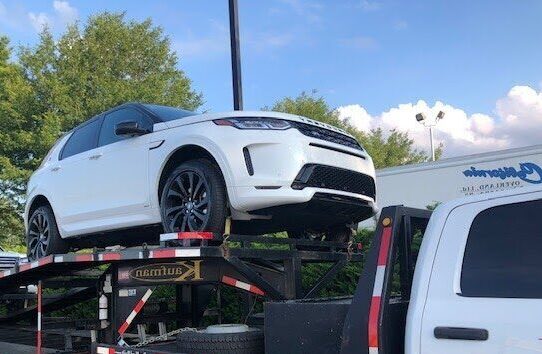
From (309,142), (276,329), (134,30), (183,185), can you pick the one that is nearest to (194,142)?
(183,185)

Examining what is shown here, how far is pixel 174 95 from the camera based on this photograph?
75.0 feet

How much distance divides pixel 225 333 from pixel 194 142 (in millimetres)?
1628

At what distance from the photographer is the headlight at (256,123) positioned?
15.6 ft

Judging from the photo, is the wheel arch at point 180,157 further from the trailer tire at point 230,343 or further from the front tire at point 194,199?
the trailer tire at point 230,343

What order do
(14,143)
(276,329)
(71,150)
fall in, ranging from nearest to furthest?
(276,329)
(71,150)
(14,143)

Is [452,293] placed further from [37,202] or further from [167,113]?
[37,202]

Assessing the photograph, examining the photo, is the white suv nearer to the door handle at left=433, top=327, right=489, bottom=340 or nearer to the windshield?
the windshield

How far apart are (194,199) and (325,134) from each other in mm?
1169

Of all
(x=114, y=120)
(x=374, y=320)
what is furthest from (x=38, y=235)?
(x=374, y=320)

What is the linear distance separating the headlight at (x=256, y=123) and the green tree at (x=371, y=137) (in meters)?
28.0

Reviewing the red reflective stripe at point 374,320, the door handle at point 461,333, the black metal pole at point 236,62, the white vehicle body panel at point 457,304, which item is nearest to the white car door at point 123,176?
the red reflective stripe at point 374,320

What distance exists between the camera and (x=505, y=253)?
8.83ft

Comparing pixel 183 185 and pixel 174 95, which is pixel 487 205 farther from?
pixel 174 95

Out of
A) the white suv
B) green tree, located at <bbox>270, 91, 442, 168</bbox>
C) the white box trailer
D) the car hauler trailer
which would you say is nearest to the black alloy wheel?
the white suv
